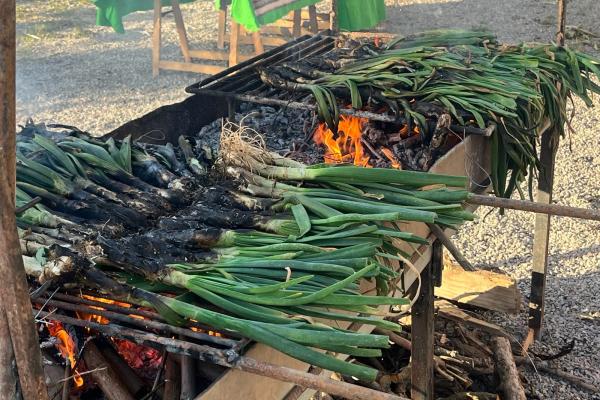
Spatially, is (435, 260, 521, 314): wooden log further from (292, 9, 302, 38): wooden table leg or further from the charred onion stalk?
(292, 9, 302, 38): wooden table leg

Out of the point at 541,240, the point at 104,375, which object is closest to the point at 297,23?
the point at 541,240

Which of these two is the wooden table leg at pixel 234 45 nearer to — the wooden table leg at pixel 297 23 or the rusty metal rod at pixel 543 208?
the wooden table leg at pixel 297 23

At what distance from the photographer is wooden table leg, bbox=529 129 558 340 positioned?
5.16 m

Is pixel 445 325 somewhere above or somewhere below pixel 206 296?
below

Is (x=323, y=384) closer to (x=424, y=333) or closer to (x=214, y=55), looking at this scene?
(x=424, y=333)

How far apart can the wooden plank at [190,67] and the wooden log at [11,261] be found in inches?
355

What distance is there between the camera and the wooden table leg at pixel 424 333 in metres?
3.51

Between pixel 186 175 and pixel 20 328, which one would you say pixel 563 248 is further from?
pixel 20 328

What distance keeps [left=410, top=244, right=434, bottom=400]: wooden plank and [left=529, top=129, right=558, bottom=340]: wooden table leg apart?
74.8 inches

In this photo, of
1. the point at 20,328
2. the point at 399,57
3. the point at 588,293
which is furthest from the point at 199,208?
the point at 588,293

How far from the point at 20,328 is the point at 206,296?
66 centimetres

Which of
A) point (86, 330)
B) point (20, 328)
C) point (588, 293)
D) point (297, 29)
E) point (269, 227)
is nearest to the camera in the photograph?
point (20, 328)

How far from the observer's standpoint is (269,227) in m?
2.69

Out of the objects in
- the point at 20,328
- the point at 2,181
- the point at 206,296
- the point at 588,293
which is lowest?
the point at 588,293
